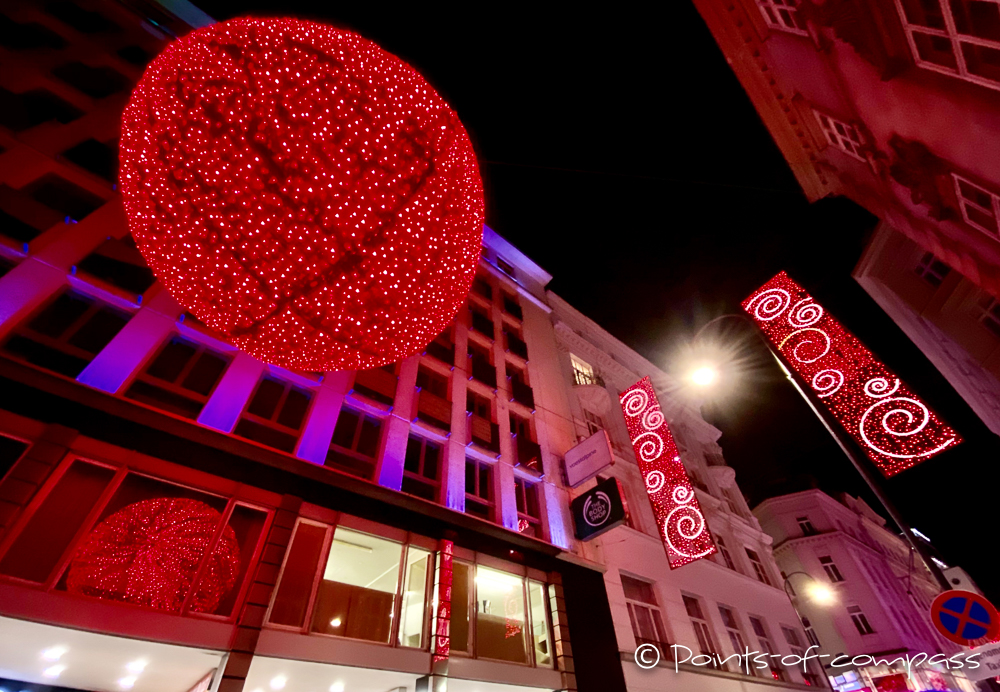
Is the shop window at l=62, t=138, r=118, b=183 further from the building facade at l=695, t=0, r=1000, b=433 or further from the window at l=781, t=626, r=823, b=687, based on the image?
the window at l=781, t=626, r=823, b=687

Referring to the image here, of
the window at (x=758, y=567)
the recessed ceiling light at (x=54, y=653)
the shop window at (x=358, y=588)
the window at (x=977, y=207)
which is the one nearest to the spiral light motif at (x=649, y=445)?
the shop window at (x=358, y=588)

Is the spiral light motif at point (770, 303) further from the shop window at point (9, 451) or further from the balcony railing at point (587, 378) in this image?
the shop window at point (9, 451)

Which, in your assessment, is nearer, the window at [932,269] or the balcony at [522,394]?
the window at [932,269]

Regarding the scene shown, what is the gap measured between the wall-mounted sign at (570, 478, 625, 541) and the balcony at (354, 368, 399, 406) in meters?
6.47

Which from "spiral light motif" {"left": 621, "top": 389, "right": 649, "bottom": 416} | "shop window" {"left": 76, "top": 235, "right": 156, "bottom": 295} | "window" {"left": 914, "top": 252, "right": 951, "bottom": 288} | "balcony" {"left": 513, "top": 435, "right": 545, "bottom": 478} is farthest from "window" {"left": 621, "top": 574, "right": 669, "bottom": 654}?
"shop window" {"left": 76, "top": 235, "right": 156, "bottom": 295}

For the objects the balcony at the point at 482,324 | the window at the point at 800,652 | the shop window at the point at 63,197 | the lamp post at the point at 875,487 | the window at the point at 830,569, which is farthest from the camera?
the window at the point at 830,569

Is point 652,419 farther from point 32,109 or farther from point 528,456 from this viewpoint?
point 32,109

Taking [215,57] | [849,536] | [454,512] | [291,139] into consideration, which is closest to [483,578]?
[454,512]

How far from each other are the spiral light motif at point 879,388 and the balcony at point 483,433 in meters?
9.32

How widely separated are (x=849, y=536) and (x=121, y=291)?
42.3m

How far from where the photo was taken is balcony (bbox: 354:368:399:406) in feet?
39.1

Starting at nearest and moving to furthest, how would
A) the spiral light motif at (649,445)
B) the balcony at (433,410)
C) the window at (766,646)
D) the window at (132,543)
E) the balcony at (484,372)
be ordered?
the window at (132,543) < the balcony at (433,410) < the spiral light motif at (649,445) < the balcony at (484,372) < the window at (766,646)

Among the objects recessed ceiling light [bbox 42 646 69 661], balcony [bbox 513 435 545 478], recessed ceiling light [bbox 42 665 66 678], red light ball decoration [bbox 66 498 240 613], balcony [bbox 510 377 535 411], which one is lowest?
recessed ceiling light [bbox 42 665 66 678]

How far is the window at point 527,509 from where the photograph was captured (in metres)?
13.0
